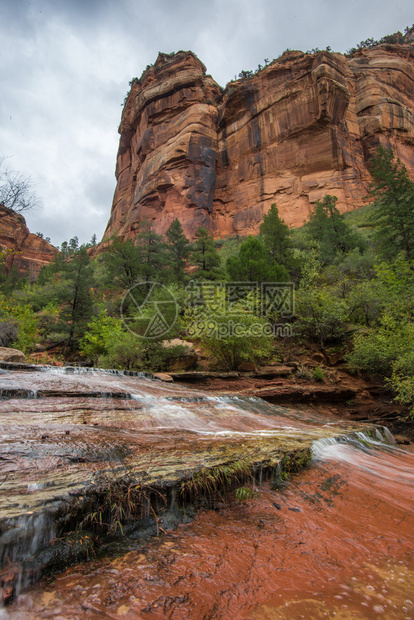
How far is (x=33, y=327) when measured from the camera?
19.8m

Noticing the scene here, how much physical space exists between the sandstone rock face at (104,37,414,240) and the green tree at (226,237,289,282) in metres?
25.0

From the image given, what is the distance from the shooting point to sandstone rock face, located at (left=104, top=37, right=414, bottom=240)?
4109 centimetres

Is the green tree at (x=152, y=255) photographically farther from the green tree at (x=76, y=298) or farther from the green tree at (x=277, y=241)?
the green tree at (x=277, y=241)

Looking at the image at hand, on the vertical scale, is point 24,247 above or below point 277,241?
above

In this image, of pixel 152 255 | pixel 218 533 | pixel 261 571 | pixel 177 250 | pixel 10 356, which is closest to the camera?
pixel 261 571

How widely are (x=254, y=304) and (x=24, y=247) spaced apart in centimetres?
6354

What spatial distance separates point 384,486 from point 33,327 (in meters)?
21.6

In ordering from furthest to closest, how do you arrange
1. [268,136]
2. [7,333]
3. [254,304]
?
[268,136]
[7,333]
[254,304]

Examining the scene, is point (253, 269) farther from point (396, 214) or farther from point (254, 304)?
point (396, 214)

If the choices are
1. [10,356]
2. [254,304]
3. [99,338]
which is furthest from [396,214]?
[10,356]

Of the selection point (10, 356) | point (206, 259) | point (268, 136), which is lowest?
point (10, 356)

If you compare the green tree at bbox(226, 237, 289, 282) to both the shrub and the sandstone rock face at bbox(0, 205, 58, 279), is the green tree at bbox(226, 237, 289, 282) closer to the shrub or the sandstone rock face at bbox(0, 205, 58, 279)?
the shrub

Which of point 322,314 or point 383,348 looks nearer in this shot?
point 383,348

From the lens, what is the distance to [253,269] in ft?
57.6
